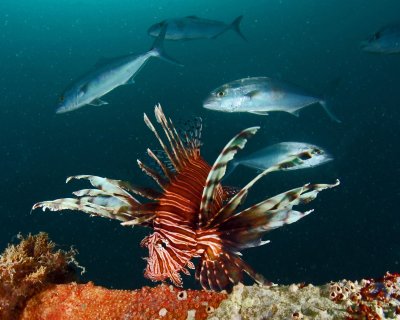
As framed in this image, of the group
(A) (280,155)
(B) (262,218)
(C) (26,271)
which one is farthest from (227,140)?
(B) (262,218)

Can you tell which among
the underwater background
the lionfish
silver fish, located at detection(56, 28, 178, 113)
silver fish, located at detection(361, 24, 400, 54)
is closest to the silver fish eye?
silver fish, located at detection(56, 28, 178, 113)

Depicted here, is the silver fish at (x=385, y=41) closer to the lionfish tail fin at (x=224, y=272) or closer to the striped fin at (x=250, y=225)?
the striped fin at (x=250, y=225)

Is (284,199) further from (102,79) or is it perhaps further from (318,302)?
(102,79)

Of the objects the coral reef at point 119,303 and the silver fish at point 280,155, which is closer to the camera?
the coral reef at point 119,303

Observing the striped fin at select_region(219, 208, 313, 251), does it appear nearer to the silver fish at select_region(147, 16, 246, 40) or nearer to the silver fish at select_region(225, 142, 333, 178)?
the silver fish at select_region(225, 142, 333, 178)

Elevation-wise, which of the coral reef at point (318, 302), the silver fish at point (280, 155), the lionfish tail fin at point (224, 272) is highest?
the lionfish tail fin at point (224, 272)

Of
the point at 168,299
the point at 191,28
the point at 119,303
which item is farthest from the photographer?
the point at 191,28

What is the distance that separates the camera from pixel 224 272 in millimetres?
1832

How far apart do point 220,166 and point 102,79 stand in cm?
414

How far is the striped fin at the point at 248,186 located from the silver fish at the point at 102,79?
396cm

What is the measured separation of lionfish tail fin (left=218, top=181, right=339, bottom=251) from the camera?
173cm

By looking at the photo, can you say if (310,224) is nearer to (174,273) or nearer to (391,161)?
(391,161)

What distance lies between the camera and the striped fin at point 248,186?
5.50 feet

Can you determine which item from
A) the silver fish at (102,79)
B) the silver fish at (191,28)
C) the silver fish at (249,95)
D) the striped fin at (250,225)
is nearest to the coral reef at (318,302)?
the striped fin at (250,225)
